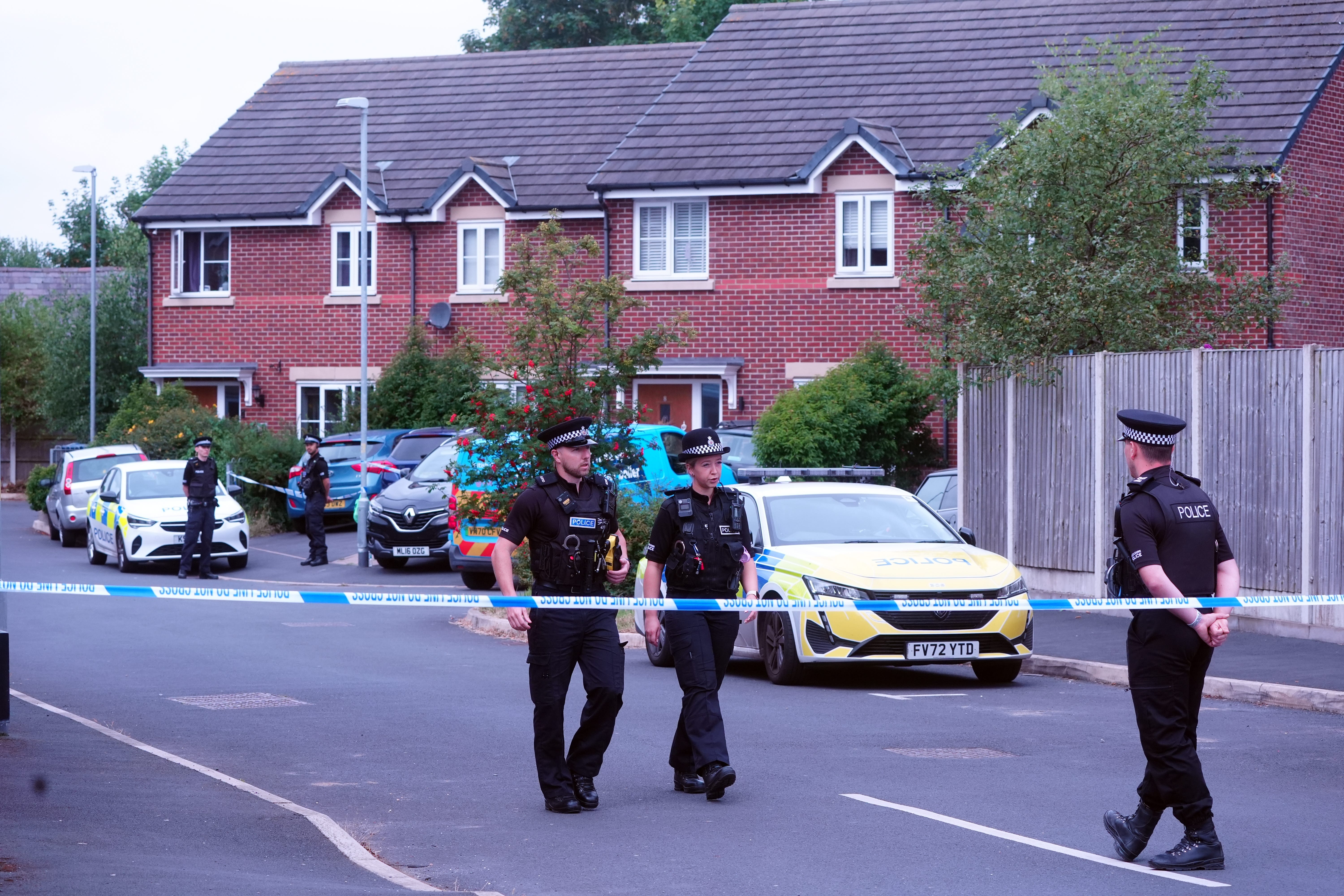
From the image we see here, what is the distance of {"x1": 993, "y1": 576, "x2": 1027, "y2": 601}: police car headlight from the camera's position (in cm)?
1277

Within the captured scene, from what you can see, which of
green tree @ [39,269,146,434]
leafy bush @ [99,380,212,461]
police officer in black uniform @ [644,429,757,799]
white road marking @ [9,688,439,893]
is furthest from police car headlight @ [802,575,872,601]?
green tree @ [39,269,146,434]

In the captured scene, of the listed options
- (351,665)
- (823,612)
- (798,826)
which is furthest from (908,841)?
(351,665)

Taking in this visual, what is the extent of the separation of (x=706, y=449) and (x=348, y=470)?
2047cm

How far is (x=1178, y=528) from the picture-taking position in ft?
23.5

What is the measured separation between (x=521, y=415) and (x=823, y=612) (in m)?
6.83

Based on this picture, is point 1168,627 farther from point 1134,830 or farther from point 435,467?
point 435,467

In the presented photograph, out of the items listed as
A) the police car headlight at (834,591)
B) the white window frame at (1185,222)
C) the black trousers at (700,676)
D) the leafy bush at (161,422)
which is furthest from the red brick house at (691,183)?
the black trousers at (700,676)

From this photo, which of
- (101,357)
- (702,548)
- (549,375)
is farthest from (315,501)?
(101,357)

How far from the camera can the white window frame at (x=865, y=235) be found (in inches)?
1173

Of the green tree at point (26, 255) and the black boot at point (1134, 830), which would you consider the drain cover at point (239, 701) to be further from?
the green tree at point (26, 255)

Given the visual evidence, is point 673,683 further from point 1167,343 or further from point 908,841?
point 1167,343

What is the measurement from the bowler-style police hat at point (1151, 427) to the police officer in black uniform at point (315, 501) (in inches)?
746

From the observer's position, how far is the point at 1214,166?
849 inches

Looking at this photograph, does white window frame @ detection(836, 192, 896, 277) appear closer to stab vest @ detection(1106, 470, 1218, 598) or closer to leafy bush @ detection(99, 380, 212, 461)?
leafy bush @ detection(99, 380, 212, 461)
